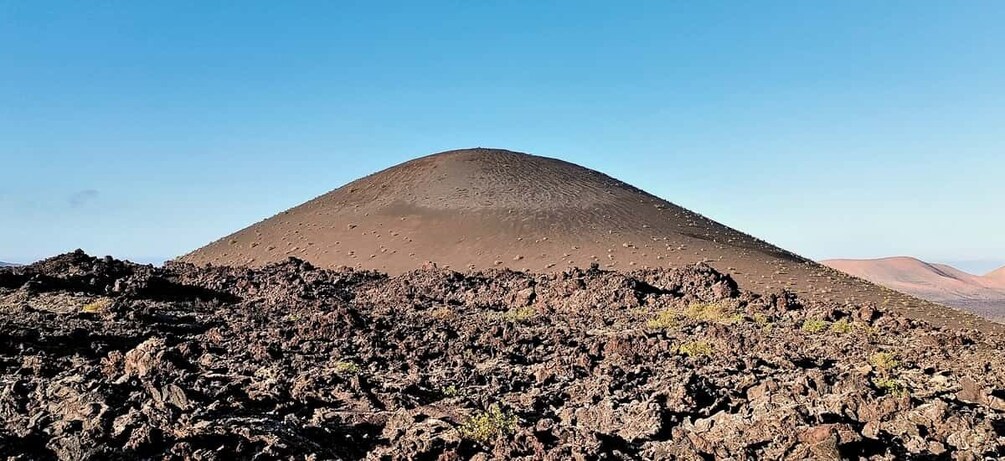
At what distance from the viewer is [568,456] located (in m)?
5.21

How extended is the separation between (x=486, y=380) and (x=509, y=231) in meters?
25.2

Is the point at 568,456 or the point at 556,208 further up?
the point at 556,208

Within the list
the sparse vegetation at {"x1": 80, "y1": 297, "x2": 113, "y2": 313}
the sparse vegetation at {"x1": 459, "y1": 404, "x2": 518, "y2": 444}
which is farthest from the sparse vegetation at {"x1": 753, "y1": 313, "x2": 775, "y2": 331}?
the sparse vegetation at {"x1": 80, "y1": 297, "x2": 113, "y2": 313}

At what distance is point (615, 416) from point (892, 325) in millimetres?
8807

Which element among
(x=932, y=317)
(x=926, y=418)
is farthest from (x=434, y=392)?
(x=932, y=317)

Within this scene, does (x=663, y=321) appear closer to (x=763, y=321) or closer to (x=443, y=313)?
(x=763, y=321)

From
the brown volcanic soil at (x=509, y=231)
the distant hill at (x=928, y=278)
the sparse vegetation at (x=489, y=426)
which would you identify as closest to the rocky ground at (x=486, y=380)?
the sparse vegetation at (x=489, y=426)

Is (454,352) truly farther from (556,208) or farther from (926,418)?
(556,208)

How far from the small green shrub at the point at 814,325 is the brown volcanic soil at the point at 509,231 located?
743cm

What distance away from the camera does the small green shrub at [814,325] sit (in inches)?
507

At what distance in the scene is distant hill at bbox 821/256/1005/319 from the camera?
58.1 metres

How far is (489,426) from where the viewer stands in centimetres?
625

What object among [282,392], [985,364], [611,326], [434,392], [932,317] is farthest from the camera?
[932,317]

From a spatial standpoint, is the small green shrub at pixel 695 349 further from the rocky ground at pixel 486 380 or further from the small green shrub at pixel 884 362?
the small green shrub at pixel 884 362
